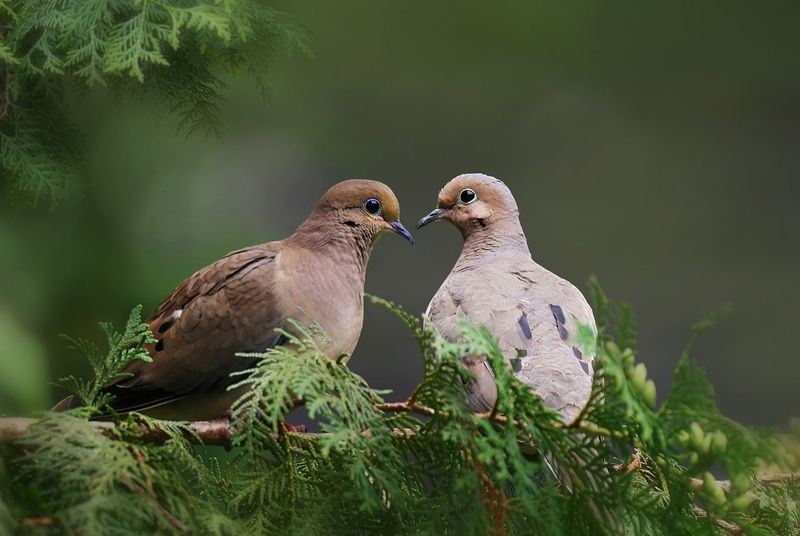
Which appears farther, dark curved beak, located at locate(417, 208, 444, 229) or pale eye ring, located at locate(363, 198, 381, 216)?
dark curved beak, located at locate(417, 208, 444, 229)

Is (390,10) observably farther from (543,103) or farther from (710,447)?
(710,447)

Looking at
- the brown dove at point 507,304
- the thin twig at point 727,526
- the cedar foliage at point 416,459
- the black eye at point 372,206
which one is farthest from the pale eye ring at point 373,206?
the thin twig at point 727,526

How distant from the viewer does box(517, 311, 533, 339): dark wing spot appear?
1.06 meters

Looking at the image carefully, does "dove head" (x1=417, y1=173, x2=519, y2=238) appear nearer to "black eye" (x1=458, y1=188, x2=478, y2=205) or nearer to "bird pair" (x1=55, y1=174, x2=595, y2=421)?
"black eye" (x1=458, y1=188, x2=478, y2=205)

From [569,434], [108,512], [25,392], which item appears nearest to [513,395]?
[569,434]

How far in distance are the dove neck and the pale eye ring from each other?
26 centimetres

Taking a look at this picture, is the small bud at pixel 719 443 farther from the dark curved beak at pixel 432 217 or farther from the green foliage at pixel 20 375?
the green foliage at pixel 20 375

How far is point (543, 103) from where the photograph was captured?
2969mm

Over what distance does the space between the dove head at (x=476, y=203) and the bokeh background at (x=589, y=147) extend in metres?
0.96

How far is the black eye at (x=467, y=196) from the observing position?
4.47 feet

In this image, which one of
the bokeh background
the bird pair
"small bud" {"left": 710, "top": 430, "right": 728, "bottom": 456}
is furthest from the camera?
the bokeh background

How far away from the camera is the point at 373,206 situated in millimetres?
1113

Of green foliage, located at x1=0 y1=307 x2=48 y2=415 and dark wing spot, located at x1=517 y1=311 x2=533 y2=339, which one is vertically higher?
dark wing spot, located at x1=517 y1=311 x2=533 y2=339

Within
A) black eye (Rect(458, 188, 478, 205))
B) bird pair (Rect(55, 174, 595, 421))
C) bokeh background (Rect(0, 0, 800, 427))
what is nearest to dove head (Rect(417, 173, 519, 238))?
black eye (Rect(458, 188, 478, 205))
